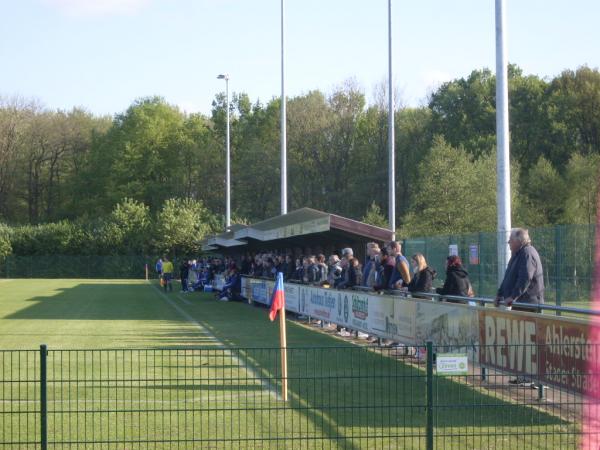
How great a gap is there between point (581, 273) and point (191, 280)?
3799 cm

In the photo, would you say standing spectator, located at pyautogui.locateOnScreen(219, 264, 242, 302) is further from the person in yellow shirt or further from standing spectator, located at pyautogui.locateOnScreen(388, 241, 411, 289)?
standing spectator, located at pyautogui.locateOnScreen(388, 241, 411, 289)

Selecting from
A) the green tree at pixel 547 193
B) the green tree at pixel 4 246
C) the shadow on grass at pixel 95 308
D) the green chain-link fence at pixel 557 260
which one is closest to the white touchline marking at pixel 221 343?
the shadow on grass at pixel 95 308

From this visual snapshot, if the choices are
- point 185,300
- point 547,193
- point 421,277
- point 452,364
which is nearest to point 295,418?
point 452,364

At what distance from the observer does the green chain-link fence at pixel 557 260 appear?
2095 centimetres

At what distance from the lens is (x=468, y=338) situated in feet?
45.2

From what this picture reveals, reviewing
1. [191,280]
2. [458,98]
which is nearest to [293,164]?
[458,98]

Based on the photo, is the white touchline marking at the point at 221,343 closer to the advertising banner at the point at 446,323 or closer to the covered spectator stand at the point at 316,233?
the advertising banner at the point at 446,323

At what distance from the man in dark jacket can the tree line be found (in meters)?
35.5

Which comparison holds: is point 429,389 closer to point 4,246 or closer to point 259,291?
point 259,291

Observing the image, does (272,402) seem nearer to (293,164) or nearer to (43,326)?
(43,326)

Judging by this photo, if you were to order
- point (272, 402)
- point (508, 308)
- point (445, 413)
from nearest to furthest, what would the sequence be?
point (445, 413), point (272, 402), point (508, 308)

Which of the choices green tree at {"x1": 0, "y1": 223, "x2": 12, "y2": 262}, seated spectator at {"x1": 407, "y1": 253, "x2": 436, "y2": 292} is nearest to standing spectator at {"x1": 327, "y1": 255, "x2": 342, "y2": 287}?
seated spectator at {"x1": 407, "y1": 253, "x2": 436, "y2": 292}

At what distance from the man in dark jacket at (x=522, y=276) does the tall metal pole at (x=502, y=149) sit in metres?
5.45

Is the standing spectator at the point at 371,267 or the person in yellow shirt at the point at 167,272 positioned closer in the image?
the standing spectator at the point at 371,267
